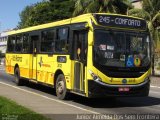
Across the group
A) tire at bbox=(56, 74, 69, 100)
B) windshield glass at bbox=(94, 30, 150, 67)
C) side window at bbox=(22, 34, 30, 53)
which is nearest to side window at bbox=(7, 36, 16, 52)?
side window at bbox=(22, 34, 30, 53)

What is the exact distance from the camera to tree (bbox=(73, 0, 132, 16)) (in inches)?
1602

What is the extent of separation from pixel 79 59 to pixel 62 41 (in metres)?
1.82

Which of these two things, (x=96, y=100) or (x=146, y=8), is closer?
(x=96, y=100)

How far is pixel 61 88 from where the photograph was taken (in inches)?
672

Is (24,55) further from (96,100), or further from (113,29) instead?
(113,29)

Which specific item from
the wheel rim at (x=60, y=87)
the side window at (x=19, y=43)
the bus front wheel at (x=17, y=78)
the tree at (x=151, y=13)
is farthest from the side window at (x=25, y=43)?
the tree at (x=151, y=13)

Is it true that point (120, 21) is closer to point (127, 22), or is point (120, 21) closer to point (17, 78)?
point (127, 22)

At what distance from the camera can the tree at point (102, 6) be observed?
4069 cm

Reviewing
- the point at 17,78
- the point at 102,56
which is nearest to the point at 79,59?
the point at 102,56

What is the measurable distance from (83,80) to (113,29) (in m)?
2.02

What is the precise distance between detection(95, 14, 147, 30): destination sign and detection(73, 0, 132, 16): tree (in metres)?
24.6

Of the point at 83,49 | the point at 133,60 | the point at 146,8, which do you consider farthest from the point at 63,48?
the point at 146,8

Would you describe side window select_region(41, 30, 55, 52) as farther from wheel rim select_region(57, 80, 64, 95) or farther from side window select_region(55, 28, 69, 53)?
wheel rim select_region(57, 80, 64, 95)

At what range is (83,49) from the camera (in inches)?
606
